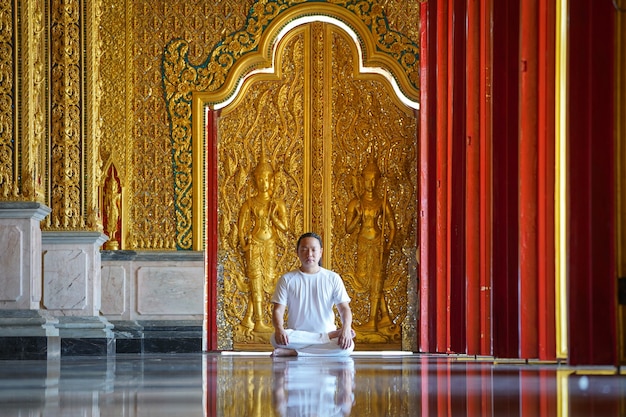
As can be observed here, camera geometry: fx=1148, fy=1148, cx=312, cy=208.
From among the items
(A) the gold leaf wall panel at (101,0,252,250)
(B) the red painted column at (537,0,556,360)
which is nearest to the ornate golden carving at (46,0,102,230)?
(A) the gold leaf wall panel at (101,0,252,250)

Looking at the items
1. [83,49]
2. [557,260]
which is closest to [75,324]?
[83,49]

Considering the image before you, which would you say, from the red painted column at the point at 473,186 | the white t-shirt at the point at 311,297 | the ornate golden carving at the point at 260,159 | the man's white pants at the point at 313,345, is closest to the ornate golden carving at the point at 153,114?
the ornate golden carving at the point at 260,159

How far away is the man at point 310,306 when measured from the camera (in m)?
9.20

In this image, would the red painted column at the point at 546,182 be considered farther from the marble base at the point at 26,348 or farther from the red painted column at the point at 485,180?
the marble base at the point at 26,348

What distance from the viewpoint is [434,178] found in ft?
41.0

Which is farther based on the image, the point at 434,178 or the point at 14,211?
the point at 434,178

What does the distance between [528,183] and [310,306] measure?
2.30 metres

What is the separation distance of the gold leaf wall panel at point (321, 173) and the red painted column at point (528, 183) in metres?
5.97

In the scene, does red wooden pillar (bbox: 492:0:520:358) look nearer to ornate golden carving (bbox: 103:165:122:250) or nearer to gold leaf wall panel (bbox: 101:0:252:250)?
gold leaf wall panel (bbox: 101:0:252:250)

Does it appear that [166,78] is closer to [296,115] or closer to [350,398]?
[296,115]

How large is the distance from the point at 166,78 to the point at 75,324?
4009 millimetres

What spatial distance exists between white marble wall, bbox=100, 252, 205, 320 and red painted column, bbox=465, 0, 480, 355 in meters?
4.35

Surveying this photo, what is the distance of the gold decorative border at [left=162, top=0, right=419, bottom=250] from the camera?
13914mm

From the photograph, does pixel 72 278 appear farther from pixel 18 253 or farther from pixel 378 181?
pixel 378 181
